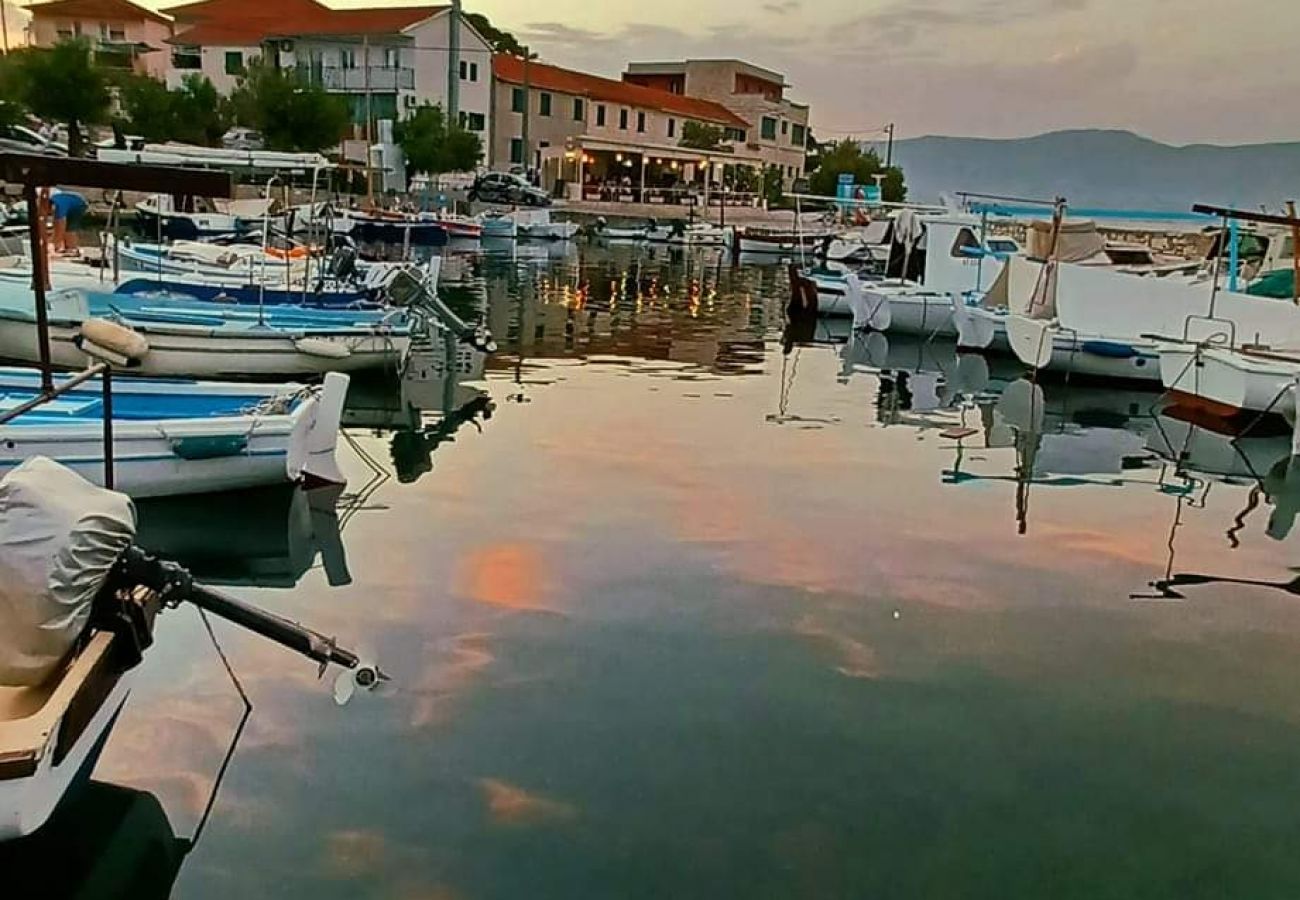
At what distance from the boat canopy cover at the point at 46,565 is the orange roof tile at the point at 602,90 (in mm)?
58841

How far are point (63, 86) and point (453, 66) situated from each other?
18.7m

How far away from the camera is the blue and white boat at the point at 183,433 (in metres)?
8.55

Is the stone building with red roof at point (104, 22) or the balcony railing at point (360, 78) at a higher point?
the stone building with red roof at point (104, 22)

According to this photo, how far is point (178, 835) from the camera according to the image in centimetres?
502

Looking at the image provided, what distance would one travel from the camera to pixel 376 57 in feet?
189

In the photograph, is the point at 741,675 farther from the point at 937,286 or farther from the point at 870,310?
the point at 937,286

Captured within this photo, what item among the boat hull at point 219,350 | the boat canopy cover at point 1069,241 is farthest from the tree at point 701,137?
the boat hull at point 219,350

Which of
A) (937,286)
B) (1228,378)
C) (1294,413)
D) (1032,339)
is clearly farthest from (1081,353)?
(937,286)

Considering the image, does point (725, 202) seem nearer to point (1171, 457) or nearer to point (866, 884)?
point (1171, 457)

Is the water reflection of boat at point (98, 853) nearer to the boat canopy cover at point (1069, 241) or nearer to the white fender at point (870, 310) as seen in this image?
the boat canopy cover at point (1069, 241)

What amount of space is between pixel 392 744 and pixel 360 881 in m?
1.17

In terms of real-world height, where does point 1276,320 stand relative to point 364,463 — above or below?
above

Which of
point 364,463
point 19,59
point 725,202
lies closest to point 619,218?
point 725,202

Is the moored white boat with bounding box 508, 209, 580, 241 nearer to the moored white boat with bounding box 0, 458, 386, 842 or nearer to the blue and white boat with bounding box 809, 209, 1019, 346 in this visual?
the blue and white boat with bounding box 809, 209, 1019, 346
